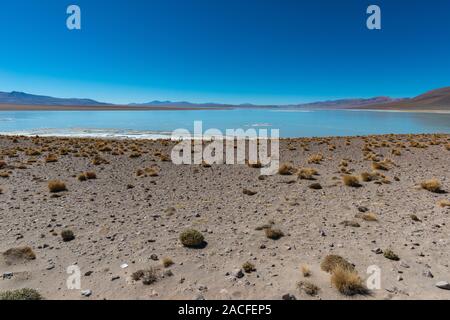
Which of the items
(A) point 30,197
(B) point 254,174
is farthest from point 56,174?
(B) point 254,174

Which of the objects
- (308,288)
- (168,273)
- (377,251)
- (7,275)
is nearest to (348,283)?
(308,288)

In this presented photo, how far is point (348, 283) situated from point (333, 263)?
0.59 meters

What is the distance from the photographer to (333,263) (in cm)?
427

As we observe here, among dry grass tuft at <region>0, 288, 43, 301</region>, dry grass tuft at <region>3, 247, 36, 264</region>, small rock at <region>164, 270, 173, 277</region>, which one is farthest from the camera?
dry grass tuft at <region>3, 247, 36, 264</region>

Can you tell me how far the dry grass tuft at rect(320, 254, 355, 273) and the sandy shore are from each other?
0.35ft

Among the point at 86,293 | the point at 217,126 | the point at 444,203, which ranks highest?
the point at 217,126

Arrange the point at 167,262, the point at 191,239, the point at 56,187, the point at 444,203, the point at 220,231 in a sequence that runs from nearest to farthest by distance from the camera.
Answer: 1. the point at 167,262
2. the point at 191,239
3. the point at 220,231
4. the point at 444,203
5. the point at 56,187

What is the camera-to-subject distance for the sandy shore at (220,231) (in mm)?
3943

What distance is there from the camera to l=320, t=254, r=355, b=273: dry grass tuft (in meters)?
4.17

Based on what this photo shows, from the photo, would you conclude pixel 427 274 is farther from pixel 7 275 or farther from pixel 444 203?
pixel 7 275

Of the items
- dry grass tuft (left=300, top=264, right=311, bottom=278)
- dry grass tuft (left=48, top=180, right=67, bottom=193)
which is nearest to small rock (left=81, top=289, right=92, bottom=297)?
dry grass tuft (left=300, top=264, right=311, bottom=278)

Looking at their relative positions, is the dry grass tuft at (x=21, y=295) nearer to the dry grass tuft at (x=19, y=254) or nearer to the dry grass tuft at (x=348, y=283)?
the dry grass tuft at (x=19, y=254)

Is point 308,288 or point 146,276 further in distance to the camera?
point 146,276

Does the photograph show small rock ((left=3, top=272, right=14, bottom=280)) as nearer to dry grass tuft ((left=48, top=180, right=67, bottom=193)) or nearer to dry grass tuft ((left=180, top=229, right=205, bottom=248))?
dry grass tuft ((left=180, top=229, right=205, bottom=248))
